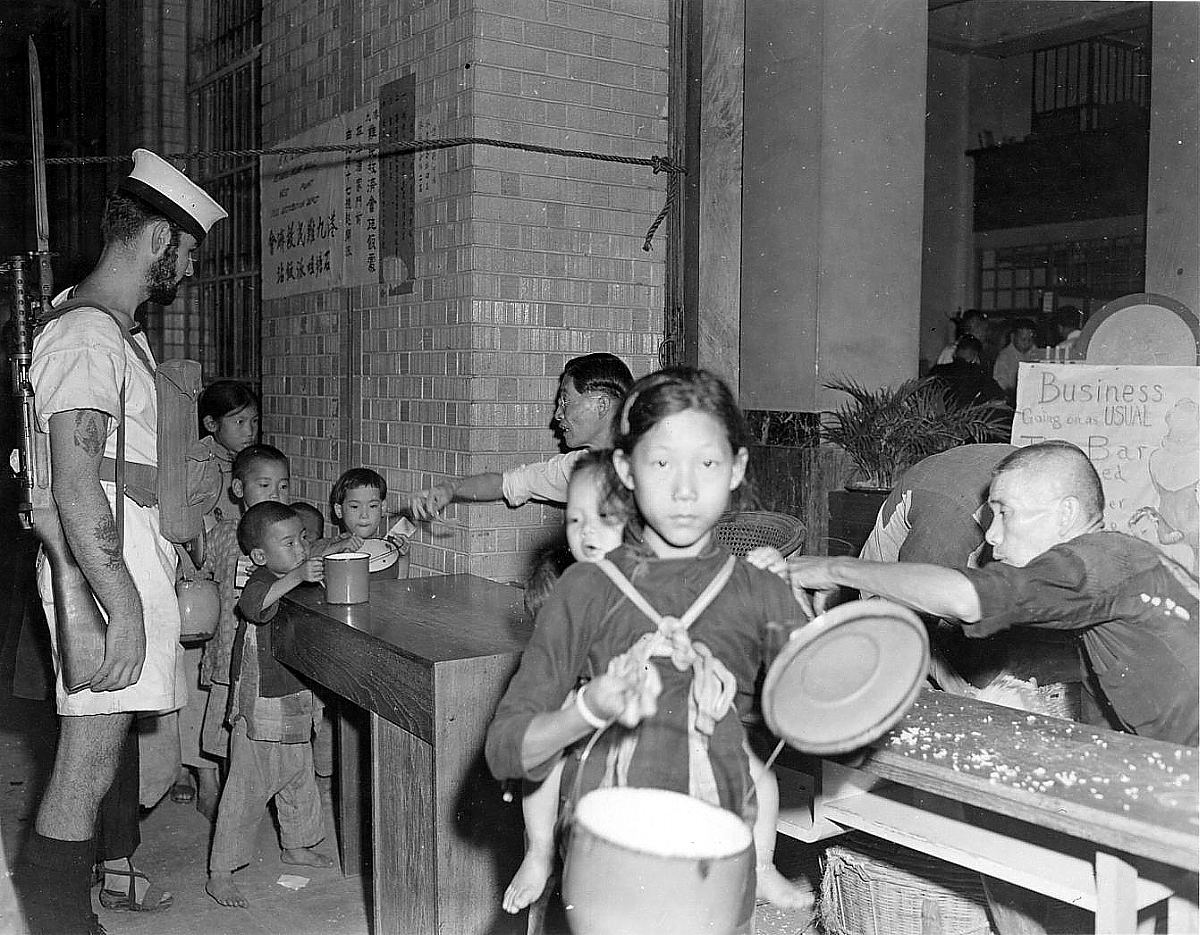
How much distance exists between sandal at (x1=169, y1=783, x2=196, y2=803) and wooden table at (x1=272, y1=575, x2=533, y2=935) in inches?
79.1

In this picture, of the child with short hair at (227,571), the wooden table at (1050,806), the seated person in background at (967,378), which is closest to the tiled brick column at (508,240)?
the child with short hair at (227,571)

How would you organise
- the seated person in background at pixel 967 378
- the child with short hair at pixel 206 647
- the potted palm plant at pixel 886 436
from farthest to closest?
the seated person in background at pixel 967 378 < the child with short hair at pixel 206 647 < the potted palm plant at pixel 886 436

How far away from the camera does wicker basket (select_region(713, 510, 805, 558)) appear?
3.41 meters

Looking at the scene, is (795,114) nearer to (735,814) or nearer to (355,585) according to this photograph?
(355,585)

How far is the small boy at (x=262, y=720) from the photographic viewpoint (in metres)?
4.27

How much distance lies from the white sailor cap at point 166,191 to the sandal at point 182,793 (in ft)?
9.35

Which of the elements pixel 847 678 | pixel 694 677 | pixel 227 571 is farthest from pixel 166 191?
pixel 847 678

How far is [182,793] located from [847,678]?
14.0 ft

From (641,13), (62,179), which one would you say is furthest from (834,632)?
(62,179)

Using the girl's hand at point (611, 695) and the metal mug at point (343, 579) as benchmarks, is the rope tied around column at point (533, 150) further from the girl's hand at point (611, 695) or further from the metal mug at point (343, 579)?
the girl's hand at point (611, 695)

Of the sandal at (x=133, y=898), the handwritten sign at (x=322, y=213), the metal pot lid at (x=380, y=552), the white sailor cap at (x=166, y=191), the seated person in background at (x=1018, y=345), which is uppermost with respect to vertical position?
the handwritten sign at (x=322, y=213)

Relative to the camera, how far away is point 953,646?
3602mm

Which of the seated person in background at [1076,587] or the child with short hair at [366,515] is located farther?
the child with short hair at [366,515]

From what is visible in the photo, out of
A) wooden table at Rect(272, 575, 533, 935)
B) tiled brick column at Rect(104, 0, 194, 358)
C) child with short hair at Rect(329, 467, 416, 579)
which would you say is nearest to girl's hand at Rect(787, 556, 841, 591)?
wooden table at Rect(272, 575, 533, 935)
